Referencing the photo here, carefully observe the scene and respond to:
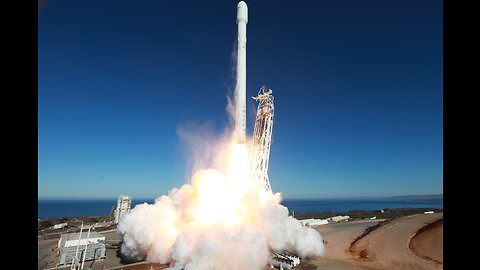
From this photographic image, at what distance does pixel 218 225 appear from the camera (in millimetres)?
23625

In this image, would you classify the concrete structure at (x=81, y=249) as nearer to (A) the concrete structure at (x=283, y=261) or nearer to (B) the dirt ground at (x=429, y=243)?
(A) the concrete structure at (x=283, y=261)

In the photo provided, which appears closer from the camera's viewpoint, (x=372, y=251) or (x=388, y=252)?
(x=388, y=252)

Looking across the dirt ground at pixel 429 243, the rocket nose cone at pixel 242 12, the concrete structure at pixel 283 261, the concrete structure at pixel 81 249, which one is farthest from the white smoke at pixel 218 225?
the rocket nose cone at pixel 242 12

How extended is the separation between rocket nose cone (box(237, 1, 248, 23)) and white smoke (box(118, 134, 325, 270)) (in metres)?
11.3

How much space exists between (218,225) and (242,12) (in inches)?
706

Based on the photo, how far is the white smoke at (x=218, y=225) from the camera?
22.5m

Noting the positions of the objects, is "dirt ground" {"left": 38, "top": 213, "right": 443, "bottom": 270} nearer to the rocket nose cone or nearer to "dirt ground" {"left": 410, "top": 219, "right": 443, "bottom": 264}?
"dirt ground" {"left": 410, "top": 219, "right": 443, "bottom": 264}

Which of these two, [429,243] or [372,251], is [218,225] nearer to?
[372,251]

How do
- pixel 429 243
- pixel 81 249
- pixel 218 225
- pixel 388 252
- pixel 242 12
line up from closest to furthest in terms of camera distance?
1. pixel 218 225
2. pixel 81 249
3. pixel 242 12
4. pixel 388 252
5. pixel 429 243

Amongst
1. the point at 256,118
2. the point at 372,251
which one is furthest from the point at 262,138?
the point at 372,251

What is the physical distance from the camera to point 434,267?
2391 cm

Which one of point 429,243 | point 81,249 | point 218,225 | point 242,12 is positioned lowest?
point 429,243
